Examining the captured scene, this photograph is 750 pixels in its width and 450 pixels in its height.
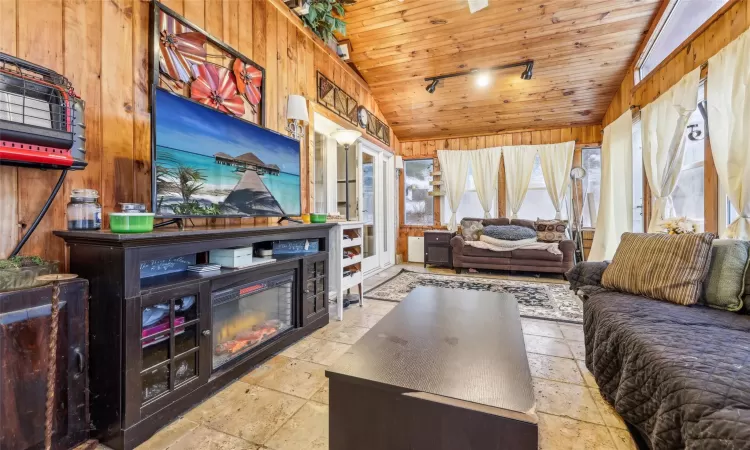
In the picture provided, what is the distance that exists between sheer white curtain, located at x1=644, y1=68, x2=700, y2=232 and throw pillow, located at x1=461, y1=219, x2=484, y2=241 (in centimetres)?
222

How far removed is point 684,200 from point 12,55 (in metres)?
4.90

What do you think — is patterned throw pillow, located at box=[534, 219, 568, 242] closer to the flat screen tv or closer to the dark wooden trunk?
the flat screen tv

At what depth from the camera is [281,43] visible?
278cm

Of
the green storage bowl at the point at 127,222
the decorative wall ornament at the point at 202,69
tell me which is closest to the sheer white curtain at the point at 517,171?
the decorative wall ornament at the point at 202,69

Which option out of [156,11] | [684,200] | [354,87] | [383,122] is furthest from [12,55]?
[684,200]

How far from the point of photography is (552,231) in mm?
4676

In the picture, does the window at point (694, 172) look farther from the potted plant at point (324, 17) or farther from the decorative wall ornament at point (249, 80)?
the decorative wall ornament at point (249, 80)

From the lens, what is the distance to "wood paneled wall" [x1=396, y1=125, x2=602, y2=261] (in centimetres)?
521

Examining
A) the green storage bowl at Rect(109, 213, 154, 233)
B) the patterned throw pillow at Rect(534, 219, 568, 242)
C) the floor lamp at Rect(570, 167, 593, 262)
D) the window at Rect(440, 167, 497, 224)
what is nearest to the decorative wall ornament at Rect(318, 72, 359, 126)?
the green storage bowl at Rect(109, 213, 154, 233)

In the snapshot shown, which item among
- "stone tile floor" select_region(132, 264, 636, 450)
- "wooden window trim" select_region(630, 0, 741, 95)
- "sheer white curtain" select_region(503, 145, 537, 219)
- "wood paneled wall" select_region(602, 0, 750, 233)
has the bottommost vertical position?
"stone tile floor" select_region(132, 264, 636, 450)

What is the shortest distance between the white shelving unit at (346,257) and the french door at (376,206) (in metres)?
1.13

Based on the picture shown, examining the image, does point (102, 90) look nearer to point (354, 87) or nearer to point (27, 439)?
point (27, 439)

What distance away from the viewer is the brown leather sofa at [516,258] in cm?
436

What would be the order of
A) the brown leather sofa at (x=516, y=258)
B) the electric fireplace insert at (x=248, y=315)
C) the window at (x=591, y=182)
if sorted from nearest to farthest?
the electric fireplace insert at (x=248, y=315), the brown leather sofa at (x=516, y=258), the window at (x=591, y=182)
